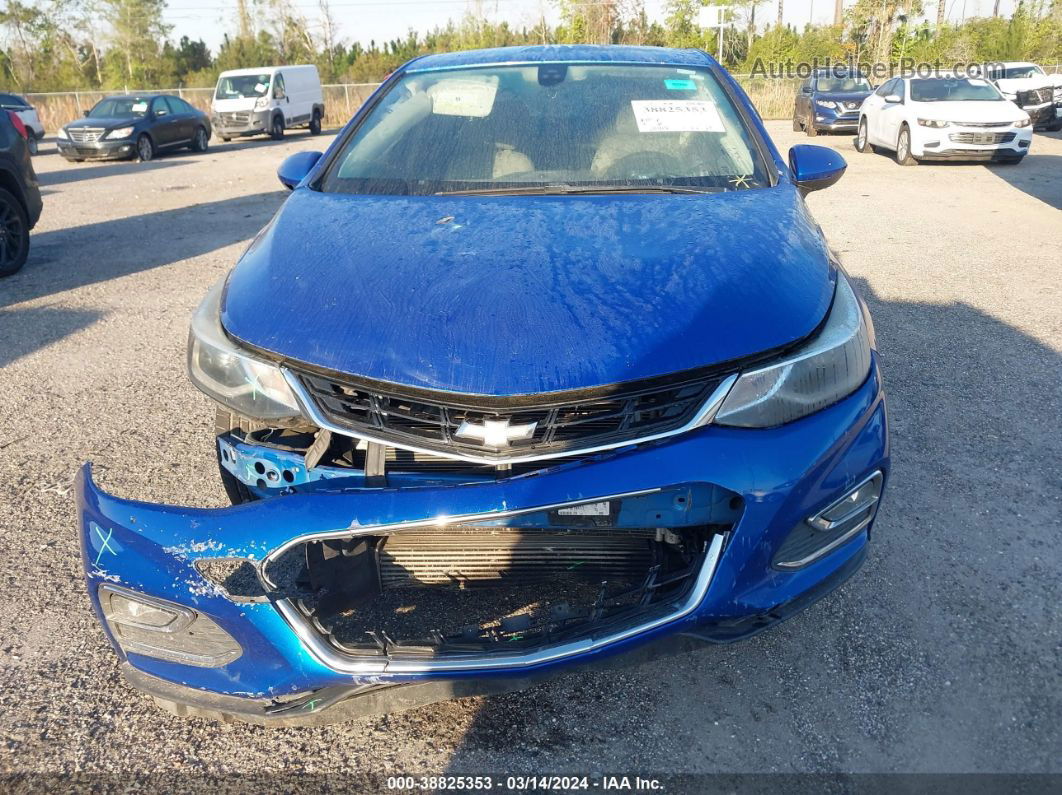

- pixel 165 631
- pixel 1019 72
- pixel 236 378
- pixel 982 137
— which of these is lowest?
pixel 982 137

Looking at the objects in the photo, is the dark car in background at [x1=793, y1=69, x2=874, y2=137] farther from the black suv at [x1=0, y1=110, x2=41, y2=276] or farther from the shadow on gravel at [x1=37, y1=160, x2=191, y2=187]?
the black suv at [x1=0, y1=110, x2=41, y2=276]

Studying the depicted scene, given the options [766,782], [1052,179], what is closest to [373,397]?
[766,782]

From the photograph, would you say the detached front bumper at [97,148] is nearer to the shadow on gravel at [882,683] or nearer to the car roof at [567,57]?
the car roof at [567,57]

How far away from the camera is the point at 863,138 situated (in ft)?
52.9

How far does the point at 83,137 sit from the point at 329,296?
723 inches

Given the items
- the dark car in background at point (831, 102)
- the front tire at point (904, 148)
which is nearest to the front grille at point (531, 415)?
the front tire at point (904, 148)

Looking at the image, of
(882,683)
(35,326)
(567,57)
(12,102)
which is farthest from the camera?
(12,102)

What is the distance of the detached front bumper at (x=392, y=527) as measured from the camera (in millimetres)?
1760

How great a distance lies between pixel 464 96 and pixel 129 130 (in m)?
16.8

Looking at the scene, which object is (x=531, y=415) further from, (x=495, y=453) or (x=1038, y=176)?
(x=1038, y=176)

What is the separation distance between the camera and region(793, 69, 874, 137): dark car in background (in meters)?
19.2


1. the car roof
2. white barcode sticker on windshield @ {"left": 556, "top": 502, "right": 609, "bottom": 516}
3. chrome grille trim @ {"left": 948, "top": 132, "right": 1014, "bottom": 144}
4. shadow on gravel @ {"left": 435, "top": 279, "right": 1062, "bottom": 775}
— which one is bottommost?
shadow on gravel @ {"left": 435, "top": 279, "right": 1062, "bottom": 775}

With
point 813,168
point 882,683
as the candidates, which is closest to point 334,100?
point 813,168

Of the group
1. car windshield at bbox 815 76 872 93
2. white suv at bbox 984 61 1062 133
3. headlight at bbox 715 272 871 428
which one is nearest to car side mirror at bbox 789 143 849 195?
headlight at bbox 715 272 871 428
